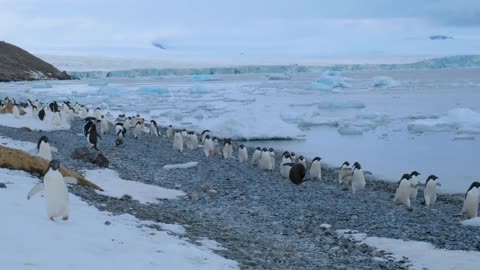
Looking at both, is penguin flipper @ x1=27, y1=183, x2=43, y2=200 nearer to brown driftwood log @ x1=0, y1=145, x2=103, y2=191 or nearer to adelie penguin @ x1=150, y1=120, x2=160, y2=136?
brown driftwood log @ x1=0, y1=145, x2=103, y2=191

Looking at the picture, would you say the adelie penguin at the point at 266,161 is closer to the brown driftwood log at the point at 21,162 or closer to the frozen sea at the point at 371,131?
the frozen sea at the point at 371,131

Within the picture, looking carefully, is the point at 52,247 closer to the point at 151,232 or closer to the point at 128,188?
the point at 151,232

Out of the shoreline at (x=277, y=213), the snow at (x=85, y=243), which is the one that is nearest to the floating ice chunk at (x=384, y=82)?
the shoreline at (x=277, y=213)

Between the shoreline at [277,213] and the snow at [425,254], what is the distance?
16cm

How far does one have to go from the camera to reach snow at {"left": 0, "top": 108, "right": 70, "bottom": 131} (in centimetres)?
1994

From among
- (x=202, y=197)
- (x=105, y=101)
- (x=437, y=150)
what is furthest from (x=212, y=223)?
(x=105, y=101)

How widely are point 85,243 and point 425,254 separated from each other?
12.4 ft

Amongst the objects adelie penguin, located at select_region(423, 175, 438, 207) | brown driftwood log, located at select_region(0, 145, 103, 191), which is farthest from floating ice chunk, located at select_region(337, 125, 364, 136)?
brown driftwood log, located at select_region(0, 145, 103, 191)

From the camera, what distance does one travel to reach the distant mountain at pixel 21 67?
87.5 metres

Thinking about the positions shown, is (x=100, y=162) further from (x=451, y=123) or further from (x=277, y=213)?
(x=451, y=123)

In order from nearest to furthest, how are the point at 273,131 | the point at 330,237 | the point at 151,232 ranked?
the point at 151,232 → the point at 330,237 → the point at 273,131

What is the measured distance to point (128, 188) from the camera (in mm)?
9961

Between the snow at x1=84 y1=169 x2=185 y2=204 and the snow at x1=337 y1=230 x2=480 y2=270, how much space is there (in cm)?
332

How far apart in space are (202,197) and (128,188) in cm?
125
